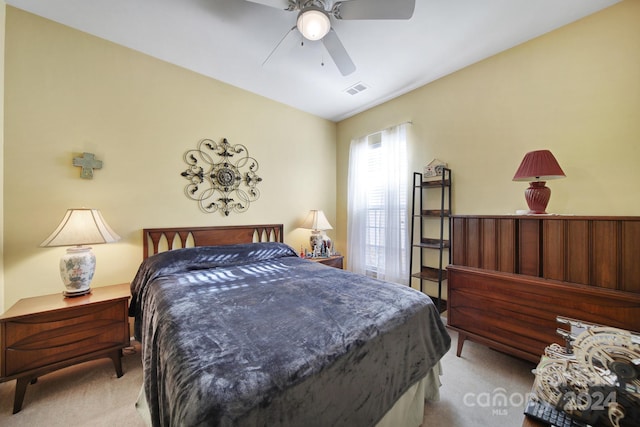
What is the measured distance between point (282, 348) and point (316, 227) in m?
2.54

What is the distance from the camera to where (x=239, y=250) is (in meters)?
2.68

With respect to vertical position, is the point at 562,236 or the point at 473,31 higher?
the point at 473,31

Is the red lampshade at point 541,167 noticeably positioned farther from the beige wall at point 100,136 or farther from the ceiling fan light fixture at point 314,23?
the beige wall at point 100,136

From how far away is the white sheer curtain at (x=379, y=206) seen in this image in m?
3.30

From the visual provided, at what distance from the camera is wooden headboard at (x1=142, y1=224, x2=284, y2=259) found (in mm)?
2557

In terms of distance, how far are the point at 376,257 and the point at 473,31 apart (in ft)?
9.18

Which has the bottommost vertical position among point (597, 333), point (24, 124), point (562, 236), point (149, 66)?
point (597, 333)

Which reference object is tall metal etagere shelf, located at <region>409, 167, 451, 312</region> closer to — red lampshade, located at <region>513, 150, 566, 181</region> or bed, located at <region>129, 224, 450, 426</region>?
red lampshade, located at <region>513, 150, 566, 181</region>

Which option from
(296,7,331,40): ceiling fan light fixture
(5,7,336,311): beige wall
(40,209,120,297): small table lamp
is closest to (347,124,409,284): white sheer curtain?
(5,7,336,311): beige wall

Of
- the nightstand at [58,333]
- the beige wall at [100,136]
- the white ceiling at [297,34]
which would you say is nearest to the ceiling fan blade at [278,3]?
the white ceiling at [297,34]

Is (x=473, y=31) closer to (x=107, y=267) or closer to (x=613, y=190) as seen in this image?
(x=613, y=190)

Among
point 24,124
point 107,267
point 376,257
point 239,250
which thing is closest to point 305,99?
point 239,250

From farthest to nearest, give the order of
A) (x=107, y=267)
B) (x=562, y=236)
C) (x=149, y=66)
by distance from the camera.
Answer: (x=149, y=66)
(x=107, y=267)
(x=562, y=236)

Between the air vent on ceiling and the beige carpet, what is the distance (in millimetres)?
3197
